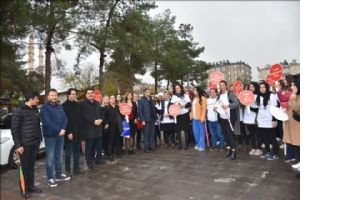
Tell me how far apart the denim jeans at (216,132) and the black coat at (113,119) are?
2.56 metres

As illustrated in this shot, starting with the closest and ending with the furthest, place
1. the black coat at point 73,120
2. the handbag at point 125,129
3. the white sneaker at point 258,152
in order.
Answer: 1. the black coat at point 73,120
2. the white sneaker at point 258,152
3. the handbag at point 125,129

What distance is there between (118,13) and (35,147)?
382 inches

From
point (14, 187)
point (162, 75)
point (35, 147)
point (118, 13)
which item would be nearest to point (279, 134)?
point (35, 147)

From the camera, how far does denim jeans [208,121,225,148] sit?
7867mm

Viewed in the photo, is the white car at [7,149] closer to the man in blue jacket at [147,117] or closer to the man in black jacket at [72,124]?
the man in black jacket at [72,124]

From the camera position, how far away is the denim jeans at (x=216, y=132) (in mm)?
7867

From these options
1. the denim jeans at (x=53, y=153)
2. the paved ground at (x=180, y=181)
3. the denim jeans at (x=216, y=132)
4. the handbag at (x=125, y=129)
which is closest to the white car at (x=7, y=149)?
the paved ground at (x=180, y=181)

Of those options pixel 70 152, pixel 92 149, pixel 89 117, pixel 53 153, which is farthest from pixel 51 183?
pixel 89 117

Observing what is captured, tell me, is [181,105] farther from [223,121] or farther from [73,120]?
[73,120]

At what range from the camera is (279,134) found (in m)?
7.36

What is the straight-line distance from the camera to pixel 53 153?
5.52 m

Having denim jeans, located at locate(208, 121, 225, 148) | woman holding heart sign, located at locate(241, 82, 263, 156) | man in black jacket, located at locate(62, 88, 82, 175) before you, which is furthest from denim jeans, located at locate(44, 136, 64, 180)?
woman holding heart sign, located at locate(241, 82, 263, 156)
